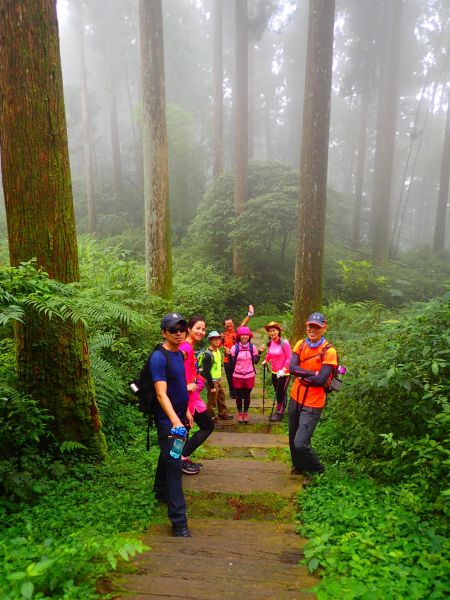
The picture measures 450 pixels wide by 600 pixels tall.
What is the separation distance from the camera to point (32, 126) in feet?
14.0

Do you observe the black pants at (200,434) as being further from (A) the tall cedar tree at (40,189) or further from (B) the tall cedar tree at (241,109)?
(B) the tall cedar tree at (241,109)

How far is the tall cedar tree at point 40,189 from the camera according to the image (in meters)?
4.17

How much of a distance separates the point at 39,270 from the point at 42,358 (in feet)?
3.66

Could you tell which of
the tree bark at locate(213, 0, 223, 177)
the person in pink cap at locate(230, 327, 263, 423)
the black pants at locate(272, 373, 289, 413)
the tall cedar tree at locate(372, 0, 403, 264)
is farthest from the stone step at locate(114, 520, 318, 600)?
the tree bark at locate(213, 0, 223, 177)

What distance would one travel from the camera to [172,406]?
162 inches

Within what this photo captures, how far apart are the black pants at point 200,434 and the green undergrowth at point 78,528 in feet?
1.86

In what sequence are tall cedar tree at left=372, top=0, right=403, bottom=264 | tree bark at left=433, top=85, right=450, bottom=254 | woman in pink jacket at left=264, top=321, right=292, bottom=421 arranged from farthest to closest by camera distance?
tree bark at left=433, top=85, right=450, bottom=254 → tall cedar tree at left=372, top=0, right=403, bottom=264 → woman in pink jacket at left=264, top=321, right=292, bottom=421

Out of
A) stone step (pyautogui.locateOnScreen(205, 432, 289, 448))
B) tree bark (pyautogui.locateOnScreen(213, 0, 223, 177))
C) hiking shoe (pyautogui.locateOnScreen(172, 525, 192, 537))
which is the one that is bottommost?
stone step (pyautogui.locateOnScreen(205, 432, 289, 448))

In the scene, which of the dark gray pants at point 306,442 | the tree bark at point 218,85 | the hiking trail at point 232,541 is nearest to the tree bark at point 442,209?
the tree bark at point 218,85

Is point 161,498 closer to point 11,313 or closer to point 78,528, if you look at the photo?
point 78,528

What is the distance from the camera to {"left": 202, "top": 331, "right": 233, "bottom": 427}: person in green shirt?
269 inches

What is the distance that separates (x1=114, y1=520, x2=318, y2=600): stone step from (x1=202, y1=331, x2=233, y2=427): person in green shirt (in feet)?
10.2

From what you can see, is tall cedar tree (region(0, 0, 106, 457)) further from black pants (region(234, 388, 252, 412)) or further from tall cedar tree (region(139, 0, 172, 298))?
tall cedar tree (region(139, 0, 172, 298))

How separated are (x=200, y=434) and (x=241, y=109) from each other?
18612 millimetres
